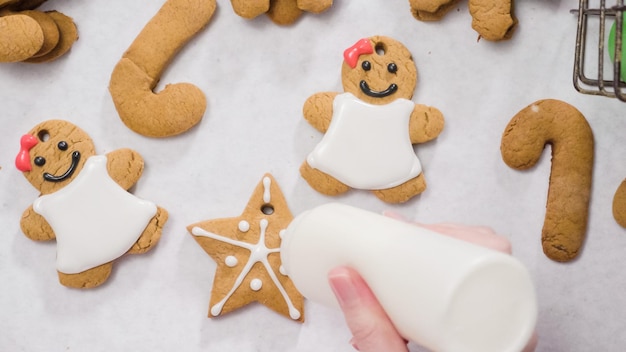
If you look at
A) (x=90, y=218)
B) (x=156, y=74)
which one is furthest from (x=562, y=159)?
(x=90, y=218)

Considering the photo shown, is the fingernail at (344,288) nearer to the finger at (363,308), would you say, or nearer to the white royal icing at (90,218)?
the finger at (363,308)

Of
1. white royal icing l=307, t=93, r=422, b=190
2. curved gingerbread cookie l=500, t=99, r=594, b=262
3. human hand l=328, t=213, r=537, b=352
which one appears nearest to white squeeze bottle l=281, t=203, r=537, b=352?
human hand l=328, t=213, r=537, b=352

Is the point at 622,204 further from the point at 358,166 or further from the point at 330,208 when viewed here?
the point at 330,208

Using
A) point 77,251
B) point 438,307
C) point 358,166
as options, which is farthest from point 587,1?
point 77,251

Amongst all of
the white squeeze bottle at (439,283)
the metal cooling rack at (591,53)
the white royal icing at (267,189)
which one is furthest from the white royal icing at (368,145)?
the white squeeze bottle at (439,283)

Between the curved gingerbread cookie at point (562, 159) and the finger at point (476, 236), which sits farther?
the curved gingerbread cookie at point (562, 159)

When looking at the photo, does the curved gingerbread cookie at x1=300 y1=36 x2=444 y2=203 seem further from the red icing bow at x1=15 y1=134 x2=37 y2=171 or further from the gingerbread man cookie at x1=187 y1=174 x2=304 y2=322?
the red icing bow at x1=15 y1=134 x2=37 y2=171
